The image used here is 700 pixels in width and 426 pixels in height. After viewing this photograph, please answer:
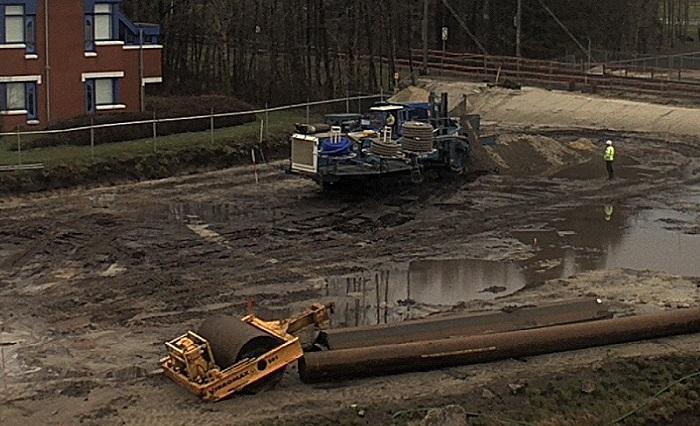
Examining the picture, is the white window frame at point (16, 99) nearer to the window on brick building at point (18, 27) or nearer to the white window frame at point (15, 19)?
the window on brick building at point (18, 27)

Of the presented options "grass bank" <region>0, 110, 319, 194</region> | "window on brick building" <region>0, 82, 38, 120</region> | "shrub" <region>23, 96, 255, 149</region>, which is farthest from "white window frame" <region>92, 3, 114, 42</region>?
"grass bank" <region>0, 110, 319, 194</region>

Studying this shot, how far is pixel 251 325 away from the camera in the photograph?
17781 millimetres

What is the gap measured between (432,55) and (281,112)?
18637 millimetres

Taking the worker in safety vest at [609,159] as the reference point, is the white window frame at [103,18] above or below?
above

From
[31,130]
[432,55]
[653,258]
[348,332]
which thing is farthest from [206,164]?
[432,55]

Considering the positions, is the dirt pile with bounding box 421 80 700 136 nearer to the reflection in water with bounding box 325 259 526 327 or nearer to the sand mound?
the sand mound

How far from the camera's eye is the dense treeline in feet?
172

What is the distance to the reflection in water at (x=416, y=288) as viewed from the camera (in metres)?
22.1

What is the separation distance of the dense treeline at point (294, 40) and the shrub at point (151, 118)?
19.8 ft

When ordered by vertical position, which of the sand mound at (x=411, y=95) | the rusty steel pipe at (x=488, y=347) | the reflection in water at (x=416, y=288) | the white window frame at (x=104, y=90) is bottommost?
the reflection in water at (x=416, y=288)

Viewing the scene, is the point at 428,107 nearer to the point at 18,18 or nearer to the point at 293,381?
the point at 18,18

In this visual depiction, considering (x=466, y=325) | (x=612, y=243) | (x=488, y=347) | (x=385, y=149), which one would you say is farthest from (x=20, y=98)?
(x=488, y=347)

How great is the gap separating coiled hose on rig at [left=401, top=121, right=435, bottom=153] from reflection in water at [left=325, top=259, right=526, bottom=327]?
8050 millimetres

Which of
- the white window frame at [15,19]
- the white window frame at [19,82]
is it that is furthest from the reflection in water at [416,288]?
the white window frame at [15,19]
